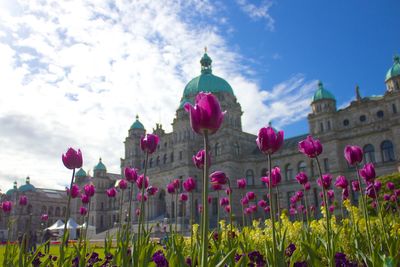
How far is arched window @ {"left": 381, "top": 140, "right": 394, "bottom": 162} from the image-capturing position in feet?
107

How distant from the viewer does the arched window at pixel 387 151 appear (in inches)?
1282

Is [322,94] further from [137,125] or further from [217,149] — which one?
[137,125]

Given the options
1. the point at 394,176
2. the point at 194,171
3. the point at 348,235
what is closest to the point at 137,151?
the point at 194,171

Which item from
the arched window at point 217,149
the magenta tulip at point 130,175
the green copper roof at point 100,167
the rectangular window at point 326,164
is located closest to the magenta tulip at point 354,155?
the magenta tulip at point 130,175

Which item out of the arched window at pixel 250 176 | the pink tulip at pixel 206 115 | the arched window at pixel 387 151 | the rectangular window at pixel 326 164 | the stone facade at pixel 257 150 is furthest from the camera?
the arched window at pixel 250 176

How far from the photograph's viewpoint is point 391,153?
3259 centimetres

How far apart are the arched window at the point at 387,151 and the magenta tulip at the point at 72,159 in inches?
1356

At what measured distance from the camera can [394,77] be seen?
33.7m

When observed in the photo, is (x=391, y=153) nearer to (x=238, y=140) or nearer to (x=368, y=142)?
(x=368, y=142)

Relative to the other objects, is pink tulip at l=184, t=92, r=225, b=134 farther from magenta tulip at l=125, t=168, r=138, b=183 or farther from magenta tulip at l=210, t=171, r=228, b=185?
magenta tulip at l=125, t=168, r=138, b=183

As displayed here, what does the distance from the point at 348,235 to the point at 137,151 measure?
50.6 m

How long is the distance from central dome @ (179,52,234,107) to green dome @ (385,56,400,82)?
2073cm

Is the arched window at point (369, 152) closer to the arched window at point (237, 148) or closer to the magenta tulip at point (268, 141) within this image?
the arched window at point (237, 148)

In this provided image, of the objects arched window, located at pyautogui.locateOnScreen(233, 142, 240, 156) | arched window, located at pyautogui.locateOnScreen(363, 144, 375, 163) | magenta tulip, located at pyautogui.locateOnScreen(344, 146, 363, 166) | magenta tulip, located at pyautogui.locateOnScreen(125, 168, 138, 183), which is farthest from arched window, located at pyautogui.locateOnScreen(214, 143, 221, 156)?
magenta tulip, located at pyautogui.locateOnScreen(344, 146, 363, 166)
